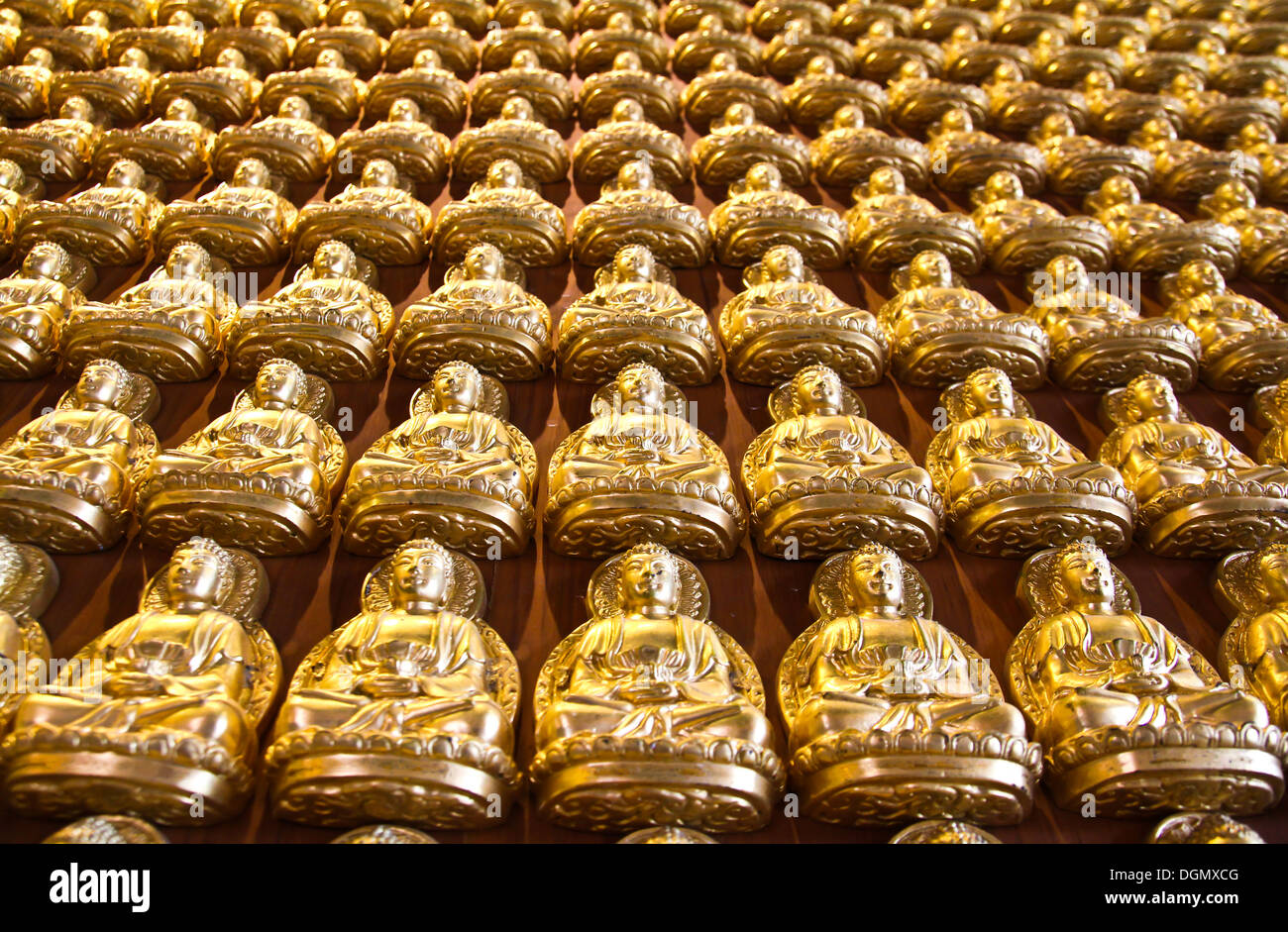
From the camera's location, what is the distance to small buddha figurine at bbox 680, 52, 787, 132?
12.1ft

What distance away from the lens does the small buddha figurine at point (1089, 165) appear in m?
3.39

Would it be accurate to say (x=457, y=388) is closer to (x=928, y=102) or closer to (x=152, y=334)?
(x=152, y=334)

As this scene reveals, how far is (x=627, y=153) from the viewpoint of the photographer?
3.27 metres

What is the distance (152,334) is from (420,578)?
3.80 ft

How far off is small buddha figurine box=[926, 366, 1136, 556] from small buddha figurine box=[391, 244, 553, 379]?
45.1 inches

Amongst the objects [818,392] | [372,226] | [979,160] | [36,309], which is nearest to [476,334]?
[372,226]

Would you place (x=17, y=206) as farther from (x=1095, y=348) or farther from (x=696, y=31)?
(x=1095, y=348)

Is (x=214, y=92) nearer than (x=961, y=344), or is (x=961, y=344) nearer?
(x=961, y=344)

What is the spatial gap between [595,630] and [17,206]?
253cm

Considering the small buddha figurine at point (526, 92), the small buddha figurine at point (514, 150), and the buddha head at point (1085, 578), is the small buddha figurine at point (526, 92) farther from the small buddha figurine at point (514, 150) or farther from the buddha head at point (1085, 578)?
the buddha head at point (1085, 578)

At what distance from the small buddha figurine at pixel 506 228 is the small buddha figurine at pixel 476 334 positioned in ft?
1.12

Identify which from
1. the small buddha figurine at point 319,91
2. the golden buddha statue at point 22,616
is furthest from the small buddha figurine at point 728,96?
the golden buddha statue at point 22,616

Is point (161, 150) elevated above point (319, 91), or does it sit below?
below

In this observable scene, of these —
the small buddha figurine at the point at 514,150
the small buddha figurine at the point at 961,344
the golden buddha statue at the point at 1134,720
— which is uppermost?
the small buddha figurine at the point at 514,150
